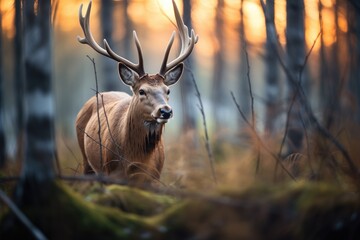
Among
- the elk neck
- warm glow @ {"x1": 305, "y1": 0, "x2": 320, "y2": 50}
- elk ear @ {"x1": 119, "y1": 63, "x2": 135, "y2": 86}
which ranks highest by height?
warm glow @ {"x1": 305, "y1": 0, "x2": 320, "y2": 50}

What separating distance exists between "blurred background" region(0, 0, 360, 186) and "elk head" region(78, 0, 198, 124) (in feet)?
1.13

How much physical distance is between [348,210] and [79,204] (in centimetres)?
215

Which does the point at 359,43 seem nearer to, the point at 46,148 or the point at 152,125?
the point at 152,125

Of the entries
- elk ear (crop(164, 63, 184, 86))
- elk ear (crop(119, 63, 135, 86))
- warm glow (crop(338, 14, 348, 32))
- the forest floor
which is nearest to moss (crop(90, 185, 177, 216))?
the forest floor

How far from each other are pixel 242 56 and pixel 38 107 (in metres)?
18.3

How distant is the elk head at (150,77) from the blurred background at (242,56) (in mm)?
343

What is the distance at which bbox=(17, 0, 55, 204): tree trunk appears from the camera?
4039mm

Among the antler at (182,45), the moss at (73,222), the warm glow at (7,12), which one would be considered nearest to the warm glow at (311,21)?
the antler at (182,45)

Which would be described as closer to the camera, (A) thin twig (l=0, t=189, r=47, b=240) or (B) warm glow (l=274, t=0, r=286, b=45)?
(A) thin twig (l=0, t=189, r=47, b=240)

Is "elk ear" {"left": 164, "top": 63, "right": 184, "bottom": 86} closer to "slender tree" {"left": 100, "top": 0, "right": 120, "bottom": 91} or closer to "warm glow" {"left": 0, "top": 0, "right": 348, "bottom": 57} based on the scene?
"warm glow" {"left": 0, "top": 0, "right": 348, "bottom": 57}

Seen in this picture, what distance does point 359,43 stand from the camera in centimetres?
1189

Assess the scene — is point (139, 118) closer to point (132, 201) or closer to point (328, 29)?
point (132, 201)

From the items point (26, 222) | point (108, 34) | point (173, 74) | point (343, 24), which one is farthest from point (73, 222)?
point (108, 34)

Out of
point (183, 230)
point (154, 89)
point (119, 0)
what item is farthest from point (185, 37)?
point (119, 0)
